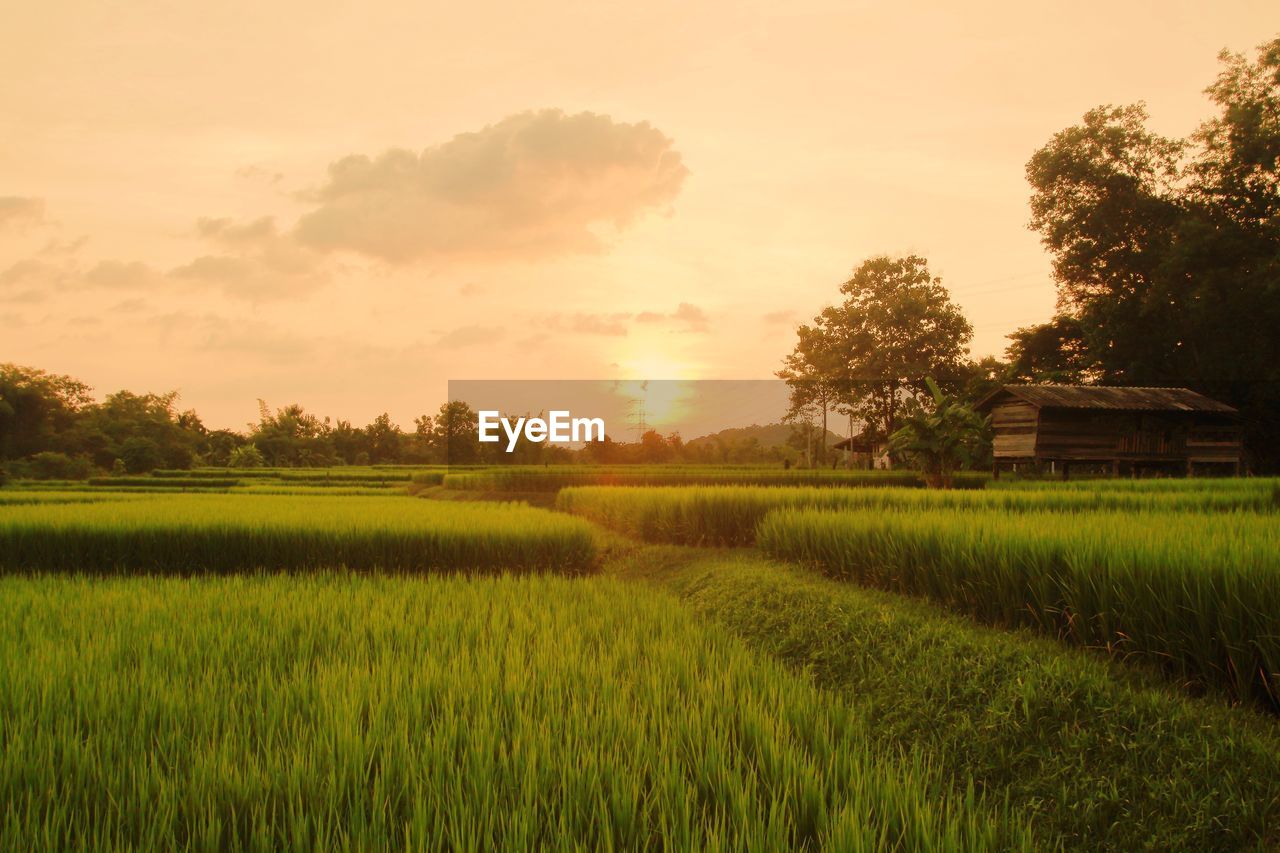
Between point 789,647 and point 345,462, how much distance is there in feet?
191

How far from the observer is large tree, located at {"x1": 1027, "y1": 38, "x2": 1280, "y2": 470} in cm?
2812

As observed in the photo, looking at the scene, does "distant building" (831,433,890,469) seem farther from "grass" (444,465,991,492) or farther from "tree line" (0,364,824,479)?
"grass" (444,465,991,492)

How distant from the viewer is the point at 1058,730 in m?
3.83

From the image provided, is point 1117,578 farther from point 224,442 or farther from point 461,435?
point 224,442

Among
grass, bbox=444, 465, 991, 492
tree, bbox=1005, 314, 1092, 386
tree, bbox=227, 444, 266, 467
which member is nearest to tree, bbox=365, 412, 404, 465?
tree, bbox=227, 444, 266, 467

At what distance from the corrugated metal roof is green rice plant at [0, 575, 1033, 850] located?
2313 cm

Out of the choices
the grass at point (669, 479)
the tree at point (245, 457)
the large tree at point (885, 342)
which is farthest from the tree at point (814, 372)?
the tree at point (245, 457)

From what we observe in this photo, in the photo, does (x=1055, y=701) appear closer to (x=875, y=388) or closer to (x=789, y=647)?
(x=789, y=647)

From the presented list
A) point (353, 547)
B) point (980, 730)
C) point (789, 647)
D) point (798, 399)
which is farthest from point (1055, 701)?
point (798, 399)

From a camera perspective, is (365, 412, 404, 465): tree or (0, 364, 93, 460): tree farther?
(365, 412, 404, 465): tree

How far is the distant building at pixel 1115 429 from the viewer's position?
23609mm

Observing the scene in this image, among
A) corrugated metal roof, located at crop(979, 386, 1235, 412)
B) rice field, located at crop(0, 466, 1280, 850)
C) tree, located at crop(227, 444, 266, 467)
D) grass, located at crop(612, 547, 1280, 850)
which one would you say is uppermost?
corrugated metal roof, located at crop(979, 386, 1235, 412)

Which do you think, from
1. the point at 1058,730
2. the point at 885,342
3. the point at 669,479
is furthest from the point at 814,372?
the point at 1058,730

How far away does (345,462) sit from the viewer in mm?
58000
